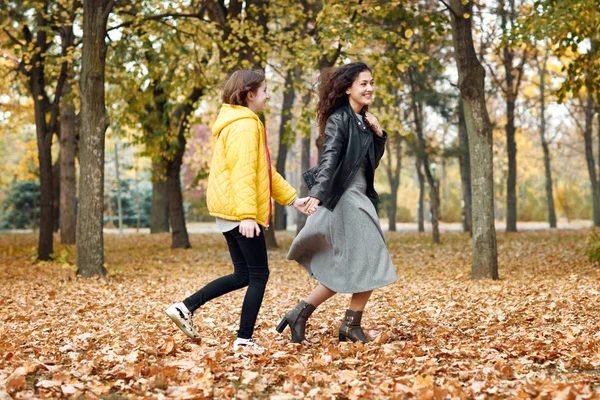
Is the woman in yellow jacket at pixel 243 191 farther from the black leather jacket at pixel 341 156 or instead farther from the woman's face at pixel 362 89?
the woman's face at pixel 362 89

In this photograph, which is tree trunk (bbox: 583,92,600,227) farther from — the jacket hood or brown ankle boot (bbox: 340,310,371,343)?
the jacket hood

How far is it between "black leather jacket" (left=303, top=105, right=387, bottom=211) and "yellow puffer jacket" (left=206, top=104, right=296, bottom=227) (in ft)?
1.20

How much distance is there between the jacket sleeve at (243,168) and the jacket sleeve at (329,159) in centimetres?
46

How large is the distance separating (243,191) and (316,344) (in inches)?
57.5

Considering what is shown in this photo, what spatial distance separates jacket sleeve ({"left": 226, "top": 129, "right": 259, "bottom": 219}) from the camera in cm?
485

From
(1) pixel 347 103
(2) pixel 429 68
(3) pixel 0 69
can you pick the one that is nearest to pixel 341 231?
(1) pixel 347 103

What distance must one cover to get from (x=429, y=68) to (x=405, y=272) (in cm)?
1069

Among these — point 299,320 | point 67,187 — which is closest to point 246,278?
point 299,320

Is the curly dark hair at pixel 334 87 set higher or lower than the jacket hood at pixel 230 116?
higher

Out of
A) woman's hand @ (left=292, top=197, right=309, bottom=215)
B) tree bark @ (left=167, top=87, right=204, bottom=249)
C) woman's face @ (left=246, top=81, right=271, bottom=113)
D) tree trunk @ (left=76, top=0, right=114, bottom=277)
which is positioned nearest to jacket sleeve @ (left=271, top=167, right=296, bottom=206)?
woman's hand @ (left=292, top=197, right=309, bottom=215)

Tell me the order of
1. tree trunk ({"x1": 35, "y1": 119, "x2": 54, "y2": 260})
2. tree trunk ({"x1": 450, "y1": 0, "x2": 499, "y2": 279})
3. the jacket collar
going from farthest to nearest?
tree trunk ({"x1": 35, "y1": 119, "x2": 54, "y2": 260}), tree trunk ({"x1": 450, "y1": 0, "x2": 499, "y2": 279}), the jacket collar

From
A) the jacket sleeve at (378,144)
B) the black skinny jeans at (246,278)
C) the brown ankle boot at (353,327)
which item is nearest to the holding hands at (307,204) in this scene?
the black skinny jeans at (246,278)

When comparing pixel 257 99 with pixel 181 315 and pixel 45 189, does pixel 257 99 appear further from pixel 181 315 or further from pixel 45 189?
pixel 45 189

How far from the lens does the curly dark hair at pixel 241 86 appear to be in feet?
16.9
